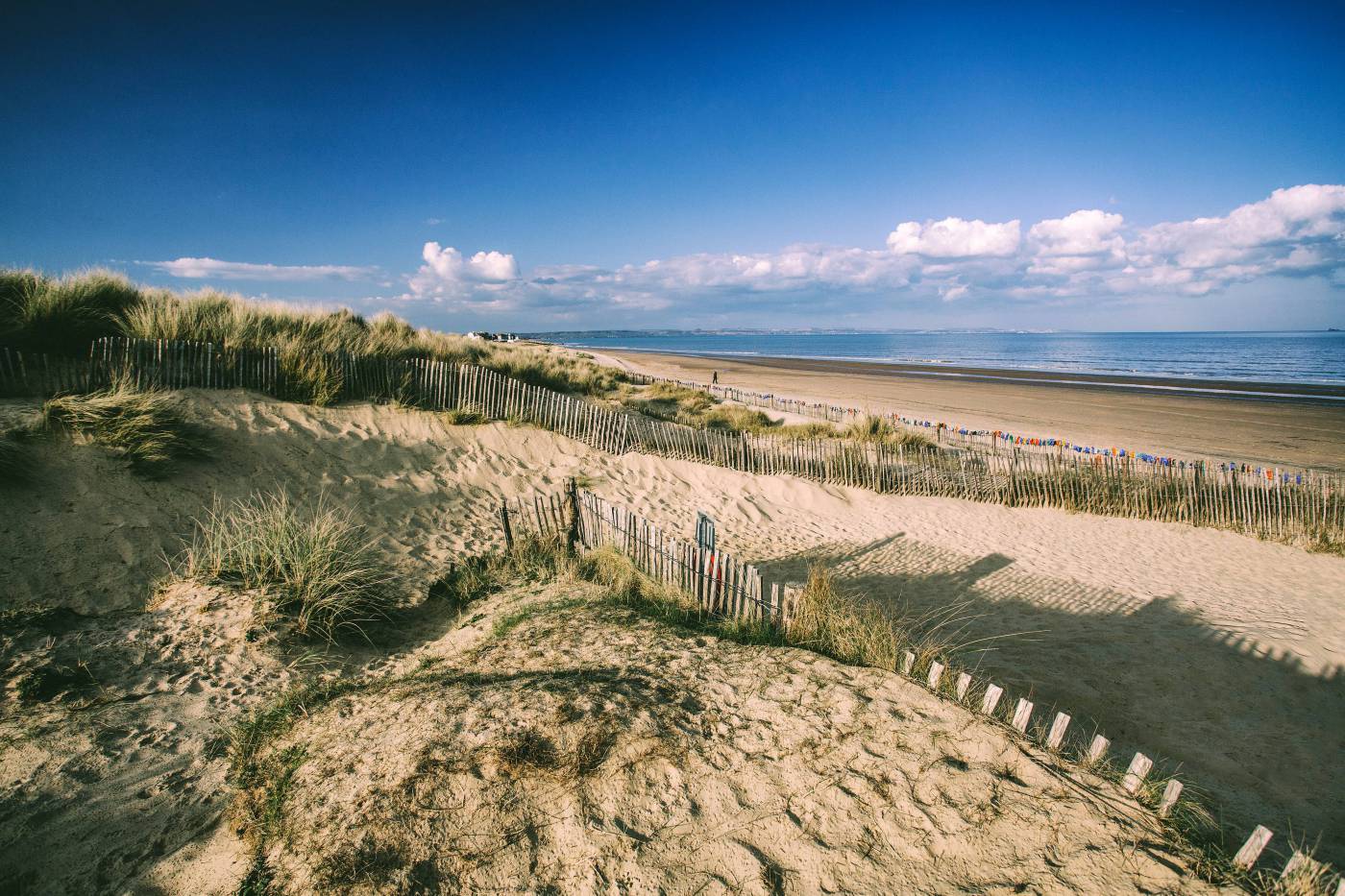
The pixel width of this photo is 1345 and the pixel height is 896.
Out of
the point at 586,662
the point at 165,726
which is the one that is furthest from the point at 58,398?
the point at 586,662

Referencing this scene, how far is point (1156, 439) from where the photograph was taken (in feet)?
57.3

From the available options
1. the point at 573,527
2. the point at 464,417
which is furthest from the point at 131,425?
the point at 573,527

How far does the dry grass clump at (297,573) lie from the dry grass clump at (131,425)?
1.96 meters

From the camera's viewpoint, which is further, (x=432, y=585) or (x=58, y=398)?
(x=58, y=398)

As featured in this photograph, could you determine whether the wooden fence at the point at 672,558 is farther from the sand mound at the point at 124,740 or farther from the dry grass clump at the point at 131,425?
the dry grass clump at the point at 131,425

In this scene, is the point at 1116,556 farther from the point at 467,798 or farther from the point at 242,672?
the point at 242,672

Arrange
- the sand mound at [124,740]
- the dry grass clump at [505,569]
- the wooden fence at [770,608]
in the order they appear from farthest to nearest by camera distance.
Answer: the dry grass clump at [505,569]
the wooden fence at [770,608]
the sand mound at [124,740]

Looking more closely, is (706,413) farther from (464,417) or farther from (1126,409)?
(1126,409)

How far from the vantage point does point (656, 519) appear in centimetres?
945

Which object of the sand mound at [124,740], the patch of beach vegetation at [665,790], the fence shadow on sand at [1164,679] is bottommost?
the fence shadow on sand at [1164,679]

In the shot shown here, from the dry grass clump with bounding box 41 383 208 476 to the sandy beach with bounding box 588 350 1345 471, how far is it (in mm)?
18875

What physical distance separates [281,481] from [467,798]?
7183 mm

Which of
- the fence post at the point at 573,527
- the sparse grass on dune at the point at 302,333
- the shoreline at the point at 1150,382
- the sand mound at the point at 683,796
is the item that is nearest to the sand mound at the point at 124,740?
the sand mound at the point at 683,796

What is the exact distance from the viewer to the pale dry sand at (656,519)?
3.26 metres
